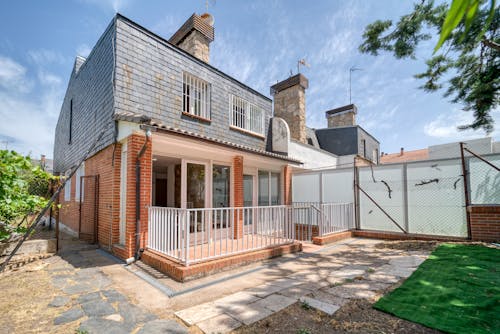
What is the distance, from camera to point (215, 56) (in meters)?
10.6

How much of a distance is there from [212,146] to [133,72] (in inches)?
124

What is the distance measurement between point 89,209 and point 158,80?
497 cm

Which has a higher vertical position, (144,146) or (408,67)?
(408,67)

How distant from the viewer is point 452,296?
388cm

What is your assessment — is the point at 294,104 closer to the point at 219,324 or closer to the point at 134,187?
the point at 134,187

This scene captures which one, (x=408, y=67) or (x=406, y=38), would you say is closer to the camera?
(x=406, y=38)

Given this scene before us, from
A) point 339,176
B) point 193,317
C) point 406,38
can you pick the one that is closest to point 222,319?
point 193,317

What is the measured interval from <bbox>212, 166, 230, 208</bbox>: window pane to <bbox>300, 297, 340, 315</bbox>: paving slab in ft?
15.6

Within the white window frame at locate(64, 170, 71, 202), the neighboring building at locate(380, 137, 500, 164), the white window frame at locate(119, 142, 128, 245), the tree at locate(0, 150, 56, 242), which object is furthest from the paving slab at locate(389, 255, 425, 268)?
the white window frame at locate(64, 170, 71, 202)

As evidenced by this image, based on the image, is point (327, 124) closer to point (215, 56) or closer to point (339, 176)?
point (339, 176)

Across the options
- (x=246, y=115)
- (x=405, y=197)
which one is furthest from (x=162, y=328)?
(x=405, y=197)

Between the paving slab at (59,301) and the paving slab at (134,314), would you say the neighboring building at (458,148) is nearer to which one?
the paving slab at (134,314)

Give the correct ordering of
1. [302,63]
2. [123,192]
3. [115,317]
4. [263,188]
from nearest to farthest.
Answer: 1. [115,317]
2. [123,192]
3. [263,188]
4. [302,63]

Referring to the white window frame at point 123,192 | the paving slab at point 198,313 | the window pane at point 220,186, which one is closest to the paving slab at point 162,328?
the paving slab at point 198,313
